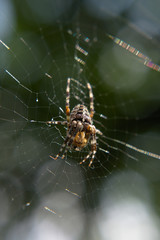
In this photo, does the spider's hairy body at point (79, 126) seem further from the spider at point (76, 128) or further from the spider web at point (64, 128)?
the spider web at point (64, 128)

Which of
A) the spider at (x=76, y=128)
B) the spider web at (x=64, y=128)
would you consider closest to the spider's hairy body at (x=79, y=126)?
the spider at (x=76, y=128)

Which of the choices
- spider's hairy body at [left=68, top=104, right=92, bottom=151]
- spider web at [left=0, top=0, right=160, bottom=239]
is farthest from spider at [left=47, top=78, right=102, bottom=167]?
spider web at [left=0, top=0, right=160, bottom=239]

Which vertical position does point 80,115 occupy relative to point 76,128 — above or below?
above

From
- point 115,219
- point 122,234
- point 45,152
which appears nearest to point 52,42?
point 45,152

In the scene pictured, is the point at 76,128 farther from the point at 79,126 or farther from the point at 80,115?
the point at 80,115

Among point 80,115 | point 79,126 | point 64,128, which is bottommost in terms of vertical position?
point 64,128

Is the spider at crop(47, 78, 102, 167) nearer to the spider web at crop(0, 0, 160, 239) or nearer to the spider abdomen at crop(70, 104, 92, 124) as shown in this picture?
the spider abdomen at crop(70, 104, 92, 124)

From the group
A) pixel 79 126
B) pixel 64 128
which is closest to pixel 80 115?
pixel 79 126

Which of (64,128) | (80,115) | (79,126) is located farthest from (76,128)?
(64,128)

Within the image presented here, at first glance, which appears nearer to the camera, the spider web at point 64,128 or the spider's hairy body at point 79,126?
the spider's hairy body at point 79,126

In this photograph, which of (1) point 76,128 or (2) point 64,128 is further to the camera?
(2) point 64,128
